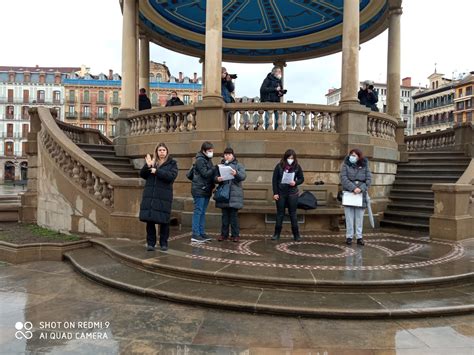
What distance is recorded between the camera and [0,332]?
406 cm

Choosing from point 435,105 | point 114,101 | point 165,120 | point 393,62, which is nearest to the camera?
point 165,120

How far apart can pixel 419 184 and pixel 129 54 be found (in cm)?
977

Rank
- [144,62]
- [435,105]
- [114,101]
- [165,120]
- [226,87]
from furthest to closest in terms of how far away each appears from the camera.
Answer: [435,105], [114,101], [144,62], [226,87], [165,120]

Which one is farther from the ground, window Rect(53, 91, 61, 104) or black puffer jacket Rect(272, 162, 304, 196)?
window Rect(53, 91, 61, 104)

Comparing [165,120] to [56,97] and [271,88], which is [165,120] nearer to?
[271,88]

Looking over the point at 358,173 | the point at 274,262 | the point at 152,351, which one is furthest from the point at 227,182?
the point at 152,351

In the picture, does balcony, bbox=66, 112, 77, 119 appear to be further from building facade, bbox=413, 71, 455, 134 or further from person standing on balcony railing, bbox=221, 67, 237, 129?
person standing on balcony railing, bbox=221, 67, 237, 129

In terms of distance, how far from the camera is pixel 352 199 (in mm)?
7797

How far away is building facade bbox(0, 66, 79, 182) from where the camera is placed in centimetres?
7888

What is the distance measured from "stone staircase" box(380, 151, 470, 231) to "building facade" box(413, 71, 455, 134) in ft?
222

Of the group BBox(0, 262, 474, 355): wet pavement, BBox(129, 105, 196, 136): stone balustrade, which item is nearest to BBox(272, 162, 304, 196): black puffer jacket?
BBox(129, 105, 196, 136): stone balustrade

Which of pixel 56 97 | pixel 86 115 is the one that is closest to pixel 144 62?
pixel 86 115

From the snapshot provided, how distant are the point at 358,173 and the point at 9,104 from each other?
87.4 m

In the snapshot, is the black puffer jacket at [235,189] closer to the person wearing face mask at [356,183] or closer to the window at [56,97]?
the person wearing face mask at [356,183]
